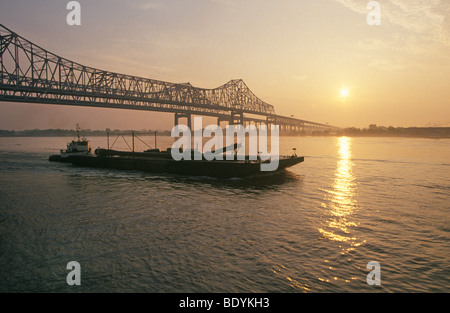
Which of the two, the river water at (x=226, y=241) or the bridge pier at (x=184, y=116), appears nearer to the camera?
the river water at (x=226, y=241)

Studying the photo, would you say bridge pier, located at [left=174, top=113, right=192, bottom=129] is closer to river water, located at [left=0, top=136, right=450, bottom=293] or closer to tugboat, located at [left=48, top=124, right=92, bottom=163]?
tugboat, located at [left=48, top=124, right=92, bottom=163]

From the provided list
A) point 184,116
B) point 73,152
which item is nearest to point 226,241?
point 73,152

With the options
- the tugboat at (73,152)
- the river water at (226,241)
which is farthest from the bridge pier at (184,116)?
the river water at (226,241)

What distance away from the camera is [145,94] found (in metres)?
138

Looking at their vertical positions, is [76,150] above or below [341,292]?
above

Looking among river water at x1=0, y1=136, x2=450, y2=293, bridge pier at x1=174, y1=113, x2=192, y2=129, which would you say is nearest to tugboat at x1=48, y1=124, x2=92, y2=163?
river water at x1=0, y1=136, x2=450, y2=293

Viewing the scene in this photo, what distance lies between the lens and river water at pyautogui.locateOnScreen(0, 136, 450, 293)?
29.0 feet

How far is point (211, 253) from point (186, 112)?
133 m

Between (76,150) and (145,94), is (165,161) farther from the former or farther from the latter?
A: (145,94)

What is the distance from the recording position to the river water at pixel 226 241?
8.83 m

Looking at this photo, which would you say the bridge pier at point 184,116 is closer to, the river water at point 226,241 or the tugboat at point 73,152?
the tugboat at point 73,152

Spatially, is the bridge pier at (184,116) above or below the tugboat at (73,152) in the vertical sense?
above
